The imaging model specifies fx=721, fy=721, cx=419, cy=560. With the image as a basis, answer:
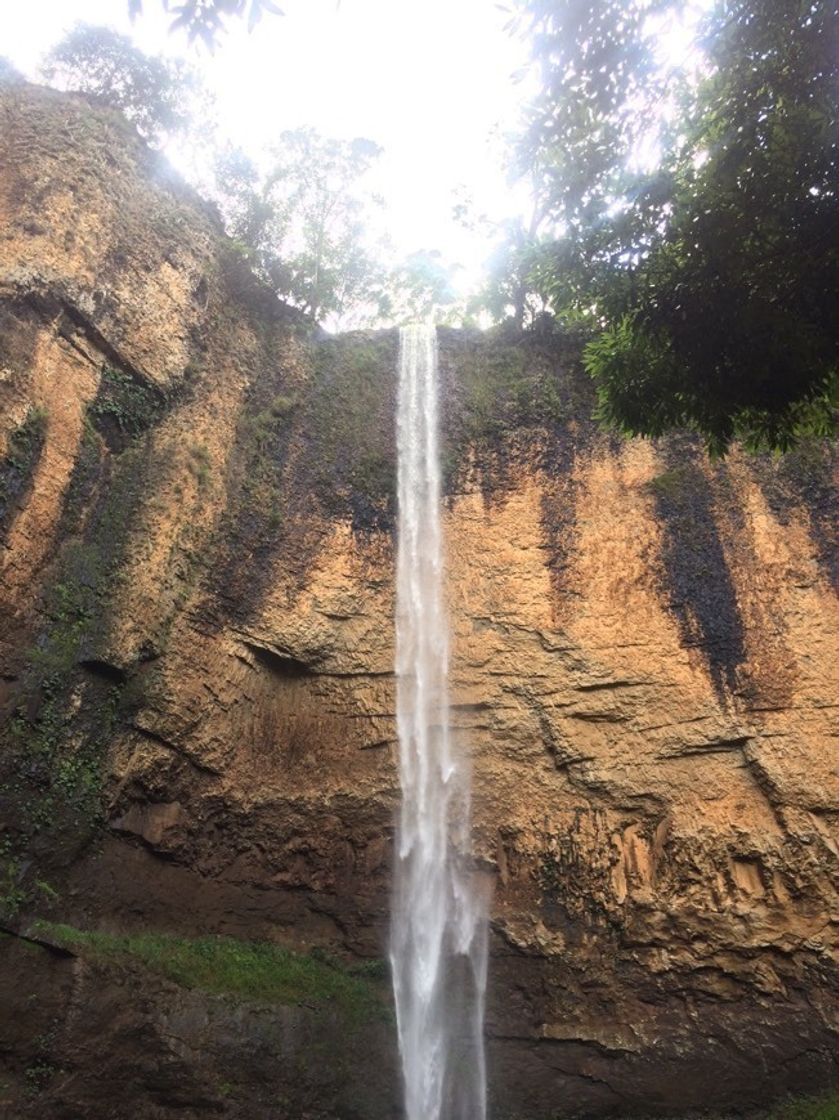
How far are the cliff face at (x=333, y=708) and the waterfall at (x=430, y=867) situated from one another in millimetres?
294

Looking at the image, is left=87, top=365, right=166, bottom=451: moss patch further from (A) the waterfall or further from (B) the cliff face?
(A) the waterfall

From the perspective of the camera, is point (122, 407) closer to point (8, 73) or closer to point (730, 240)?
point (8, 73)

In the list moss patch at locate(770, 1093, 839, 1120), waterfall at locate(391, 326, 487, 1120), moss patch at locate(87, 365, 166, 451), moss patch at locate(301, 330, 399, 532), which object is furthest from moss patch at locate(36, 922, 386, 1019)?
moss patch at locate(87, 365, 166, 451)

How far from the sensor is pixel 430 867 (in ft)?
36.3

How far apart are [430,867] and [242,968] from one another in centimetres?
300

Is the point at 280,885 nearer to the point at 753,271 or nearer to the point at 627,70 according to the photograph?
the point at 753,271

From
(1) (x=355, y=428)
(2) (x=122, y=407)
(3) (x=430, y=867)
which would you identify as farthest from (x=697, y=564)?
(2) (x=122, y=407)

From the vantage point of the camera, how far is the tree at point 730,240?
498 cm

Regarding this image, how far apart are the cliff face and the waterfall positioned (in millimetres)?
294

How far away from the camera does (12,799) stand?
8922 mm

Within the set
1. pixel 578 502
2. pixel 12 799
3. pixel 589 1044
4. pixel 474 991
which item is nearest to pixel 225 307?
pixel 578 502

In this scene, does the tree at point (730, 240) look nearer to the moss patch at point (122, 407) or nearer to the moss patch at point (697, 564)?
the moss patch at point (697, 564)

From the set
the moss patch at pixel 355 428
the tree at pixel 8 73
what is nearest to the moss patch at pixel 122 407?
the moss patch at pixel 355 428

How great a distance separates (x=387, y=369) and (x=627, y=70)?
1026 cm
